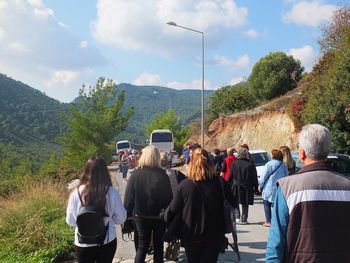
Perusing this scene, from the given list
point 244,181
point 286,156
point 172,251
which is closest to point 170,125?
point 244,181

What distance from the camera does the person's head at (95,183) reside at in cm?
452

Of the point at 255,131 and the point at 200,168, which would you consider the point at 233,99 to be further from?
the point at 200,168

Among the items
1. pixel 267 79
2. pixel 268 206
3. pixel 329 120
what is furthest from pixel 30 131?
pixel 268 206

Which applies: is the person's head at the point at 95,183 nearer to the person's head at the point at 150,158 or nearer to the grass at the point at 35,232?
the person's head at the point at 150,158

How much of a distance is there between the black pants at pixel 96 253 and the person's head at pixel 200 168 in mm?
1146

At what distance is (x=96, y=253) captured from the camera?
465 cm

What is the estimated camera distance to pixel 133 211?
5.88 metres

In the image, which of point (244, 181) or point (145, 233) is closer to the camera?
point (145, 233)

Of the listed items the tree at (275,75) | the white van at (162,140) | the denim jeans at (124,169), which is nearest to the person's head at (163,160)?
the denim jeans at (124,169)

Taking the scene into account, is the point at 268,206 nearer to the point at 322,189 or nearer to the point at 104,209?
the point at 104,209

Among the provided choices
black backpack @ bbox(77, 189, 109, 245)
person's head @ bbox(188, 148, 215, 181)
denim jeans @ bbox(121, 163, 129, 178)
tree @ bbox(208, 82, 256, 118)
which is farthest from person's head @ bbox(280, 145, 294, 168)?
tree @ bbox(208, 82, 256, 118)

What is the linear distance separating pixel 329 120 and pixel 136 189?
58.9 feet

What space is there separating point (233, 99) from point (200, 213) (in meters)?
38.4

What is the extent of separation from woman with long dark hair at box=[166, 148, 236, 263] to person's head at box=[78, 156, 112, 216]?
2.59 ft
